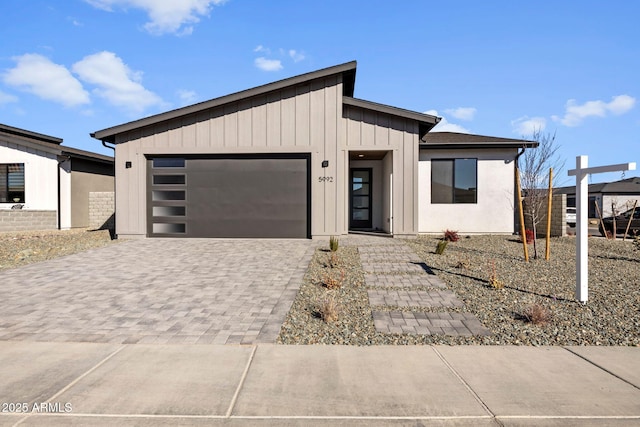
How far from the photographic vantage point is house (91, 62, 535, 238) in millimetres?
11844

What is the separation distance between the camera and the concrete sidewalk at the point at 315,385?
2.69 meters

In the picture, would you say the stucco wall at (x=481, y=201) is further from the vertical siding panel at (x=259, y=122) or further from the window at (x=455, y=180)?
the vertical siding panel at (x=259, y=122)

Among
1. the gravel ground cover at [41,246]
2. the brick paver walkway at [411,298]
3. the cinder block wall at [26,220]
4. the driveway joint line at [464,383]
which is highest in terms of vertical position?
the cinder block wall at [26,220]

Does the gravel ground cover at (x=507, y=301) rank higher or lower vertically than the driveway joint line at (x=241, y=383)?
higher

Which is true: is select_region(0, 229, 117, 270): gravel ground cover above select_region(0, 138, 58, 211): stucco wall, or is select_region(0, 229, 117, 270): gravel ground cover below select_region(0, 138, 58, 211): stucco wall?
below

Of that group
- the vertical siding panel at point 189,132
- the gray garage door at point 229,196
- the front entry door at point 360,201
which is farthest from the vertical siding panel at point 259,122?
the front entry door at point 360,201

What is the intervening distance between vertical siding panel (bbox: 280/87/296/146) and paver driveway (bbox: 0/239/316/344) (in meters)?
4.09

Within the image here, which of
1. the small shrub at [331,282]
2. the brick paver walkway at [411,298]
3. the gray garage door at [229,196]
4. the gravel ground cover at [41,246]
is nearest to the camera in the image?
the brick paver walkway at [411,298]

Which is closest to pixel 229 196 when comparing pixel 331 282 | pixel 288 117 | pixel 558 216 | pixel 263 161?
pixel 263 161

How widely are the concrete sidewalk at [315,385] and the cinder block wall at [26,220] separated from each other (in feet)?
49.5

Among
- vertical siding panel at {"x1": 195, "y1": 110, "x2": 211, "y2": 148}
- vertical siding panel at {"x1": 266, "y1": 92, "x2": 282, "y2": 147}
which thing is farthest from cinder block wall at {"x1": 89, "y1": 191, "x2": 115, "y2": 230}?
vertical siding panel at {"x1": 266, "y1": 92, "x2": 282, "y2": 147}

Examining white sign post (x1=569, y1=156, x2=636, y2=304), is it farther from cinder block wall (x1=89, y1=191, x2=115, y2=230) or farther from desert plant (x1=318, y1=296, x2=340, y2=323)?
cinder block wall (x1=89, y1=191, x2=115, y2=230)

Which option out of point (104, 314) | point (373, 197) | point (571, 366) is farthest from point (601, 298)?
point (373, 197)

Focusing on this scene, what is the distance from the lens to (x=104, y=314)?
499cm
